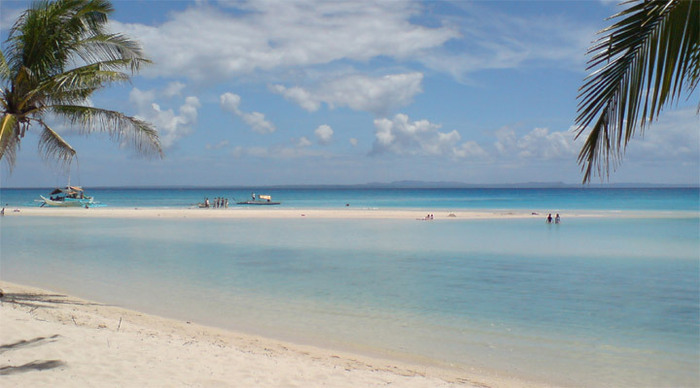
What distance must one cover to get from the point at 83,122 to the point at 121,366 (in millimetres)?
6332

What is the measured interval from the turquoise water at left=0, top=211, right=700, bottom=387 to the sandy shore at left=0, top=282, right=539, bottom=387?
25.9 inches

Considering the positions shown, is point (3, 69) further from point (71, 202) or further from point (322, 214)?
point (71, 202)

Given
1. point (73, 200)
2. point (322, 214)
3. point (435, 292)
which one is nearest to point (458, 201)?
point (322, 214)

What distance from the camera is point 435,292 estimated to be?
1170 centimetres

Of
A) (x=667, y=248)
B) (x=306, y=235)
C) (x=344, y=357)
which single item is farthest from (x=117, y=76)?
(x=667, y=248)

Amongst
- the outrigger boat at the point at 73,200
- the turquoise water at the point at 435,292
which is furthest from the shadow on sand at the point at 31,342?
the outrigger boat at the point at 73,200

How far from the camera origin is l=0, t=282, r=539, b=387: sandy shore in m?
5.64

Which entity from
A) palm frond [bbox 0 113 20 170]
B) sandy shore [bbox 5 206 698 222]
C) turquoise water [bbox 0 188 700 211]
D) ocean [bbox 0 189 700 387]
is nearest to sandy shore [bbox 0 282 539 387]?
ocean [bbox 0 189 700 387]

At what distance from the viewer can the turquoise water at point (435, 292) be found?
25.0 feet

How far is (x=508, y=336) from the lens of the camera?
27.4 feet

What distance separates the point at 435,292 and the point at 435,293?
4.4 inches

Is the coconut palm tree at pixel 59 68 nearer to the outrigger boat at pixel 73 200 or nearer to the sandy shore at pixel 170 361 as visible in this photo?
the sandy shore at pixel 170 361

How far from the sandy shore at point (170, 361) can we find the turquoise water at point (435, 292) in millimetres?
657

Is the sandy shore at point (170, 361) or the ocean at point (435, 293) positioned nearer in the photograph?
the sandy shore at point (170, 361)
